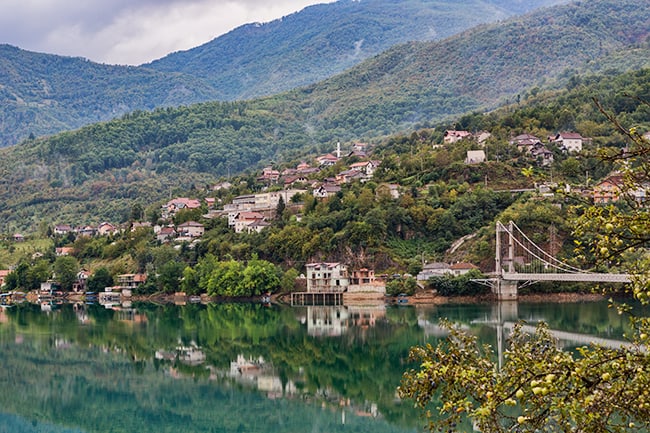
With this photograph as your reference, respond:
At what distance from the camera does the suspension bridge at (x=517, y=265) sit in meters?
49.8

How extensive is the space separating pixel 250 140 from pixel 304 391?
128 metres

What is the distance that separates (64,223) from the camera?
4163 inches

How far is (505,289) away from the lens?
51.6 meters

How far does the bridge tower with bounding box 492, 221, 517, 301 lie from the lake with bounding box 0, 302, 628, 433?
1950 millimetres

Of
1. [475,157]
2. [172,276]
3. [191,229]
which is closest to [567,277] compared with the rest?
[475,157]

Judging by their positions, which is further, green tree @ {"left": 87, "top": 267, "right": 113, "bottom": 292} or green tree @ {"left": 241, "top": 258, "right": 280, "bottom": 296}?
green tree @ {"left": 87, "top": 267, "right": 113, "bottom": 292}

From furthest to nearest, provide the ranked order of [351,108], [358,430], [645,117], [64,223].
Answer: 1. [351,108]
2. [64,223]
3. [645,117]
4. [358,430]

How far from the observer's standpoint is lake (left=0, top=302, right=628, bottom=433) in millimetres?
24766

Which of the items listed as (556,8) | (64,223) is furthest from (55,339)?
(556,8)

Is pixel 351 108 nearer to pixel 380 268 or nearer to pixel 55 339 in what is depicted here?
pixel 380 268

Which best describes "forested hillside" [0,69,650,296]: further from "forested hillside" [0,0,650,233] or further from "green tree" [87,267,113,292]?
"forested hillside" [0,0,650,233]

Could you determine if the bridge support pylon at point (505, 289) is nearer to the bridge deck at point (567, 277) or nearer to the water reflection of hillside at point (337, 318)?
the bridge deck at point (567, 277)

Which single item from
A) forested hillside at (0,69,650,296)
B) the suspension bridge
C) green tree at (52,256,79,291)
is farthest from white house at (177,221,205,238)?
the suspension bridge

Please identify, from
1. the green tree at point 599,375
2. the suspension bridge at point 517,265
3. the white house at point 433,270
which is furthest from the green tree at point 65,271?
the green tree at point 599,375
